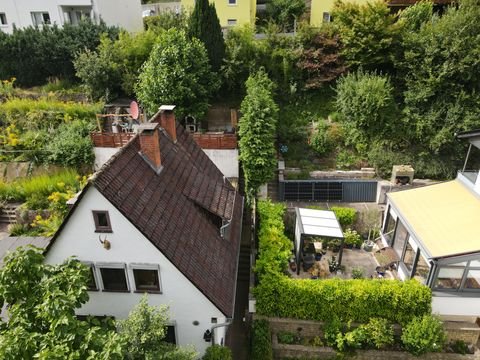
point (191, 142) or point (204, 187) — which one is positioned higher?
point (191, 142)

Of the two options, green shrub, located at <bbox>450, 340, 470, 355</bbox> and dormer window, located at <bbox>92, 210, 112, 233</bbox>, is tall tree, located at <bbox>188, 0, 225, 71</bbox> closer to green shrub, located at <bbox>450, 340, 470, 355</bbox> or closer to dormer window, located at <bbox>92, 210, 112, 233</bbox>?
dormer window, located at <bbox>92, 210, 112, 233</bbox>

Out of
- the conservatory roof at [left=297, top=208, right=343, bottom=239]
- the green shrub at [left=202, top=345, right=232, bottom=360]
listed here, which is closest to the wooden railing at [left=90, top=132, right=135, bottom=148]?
the conservatory roof at [left=297, top=208, right=343, bottom=239]

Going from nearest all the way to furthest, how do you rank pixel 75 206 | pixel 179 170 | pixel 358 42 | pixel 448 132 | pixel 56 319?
pixel 56 319
pixel 75 206
pixel 179 170
pixel 448 132
pixel 358 42

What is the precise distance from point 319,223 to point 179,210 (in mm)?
7241

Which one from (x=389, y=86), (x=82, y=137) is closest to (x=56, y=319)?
(x=82, y=137)

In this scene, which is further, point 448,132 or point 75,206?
point 448,132

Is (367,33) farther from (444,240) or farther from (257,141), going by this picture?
(444,240)

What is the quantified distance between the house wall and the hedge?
9.16 feet

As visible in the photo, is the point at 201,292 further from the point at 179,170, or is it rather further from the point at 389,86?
the point at 389,86

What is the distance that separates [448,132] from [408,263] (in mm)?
8960

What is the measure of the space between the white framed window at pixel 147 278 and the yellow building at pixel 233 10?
91.0 feet

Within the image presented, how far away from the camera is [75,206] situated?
9.86m

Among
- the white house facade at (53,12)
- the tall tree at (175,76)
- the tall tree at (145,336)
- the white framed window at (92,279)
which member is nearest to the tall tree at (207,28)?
the tall tree at (175,76)

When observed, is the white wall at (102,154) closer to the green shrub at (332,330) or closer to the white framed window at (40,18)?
the green shrub at (332,330)
